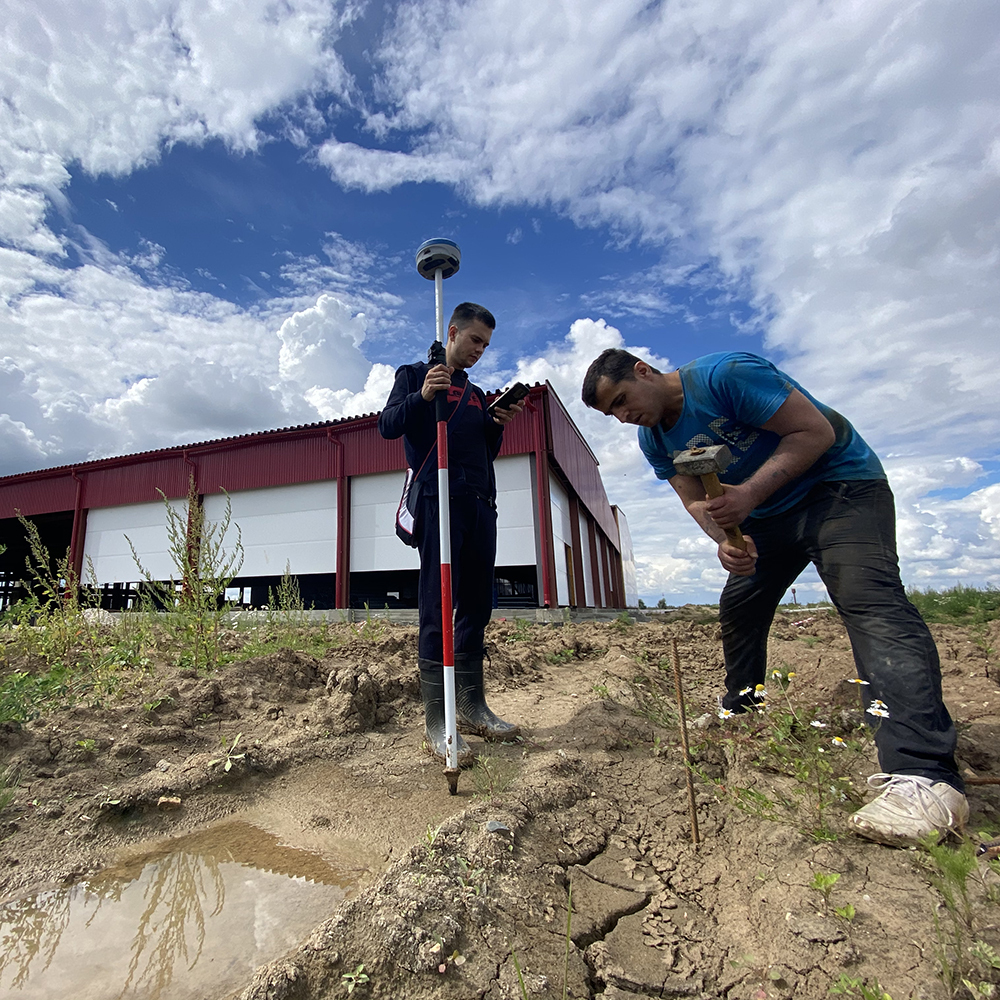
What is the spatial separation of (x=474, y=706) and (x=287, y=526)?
1243cm

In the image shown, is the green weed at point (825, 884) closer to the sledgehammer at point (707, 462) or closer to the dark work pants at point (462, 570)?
the sledgehammer at point (707, 462)

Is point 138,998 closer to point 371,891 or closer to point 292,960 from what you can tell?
point 292,960

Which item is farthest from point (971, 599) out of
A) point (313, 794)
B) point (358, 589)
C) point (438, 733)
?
point (358, 589)

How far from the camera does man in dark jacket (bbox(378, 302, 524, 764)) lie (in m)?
2.79

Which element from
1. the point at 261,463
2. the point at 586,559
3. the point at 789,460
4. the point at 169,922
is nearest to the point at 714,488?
the point at 789,460

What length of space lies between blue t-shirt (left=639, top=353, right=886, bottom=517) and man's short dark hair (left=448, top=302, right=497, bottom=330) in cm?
98

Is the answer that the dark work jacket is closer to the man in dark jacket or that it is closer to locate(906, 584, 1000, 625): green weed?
the man in dark jacket

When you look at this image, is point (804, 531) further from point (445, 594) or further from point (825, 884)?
point (445, 594)

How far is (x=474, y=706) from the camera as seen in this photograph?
2.85 metres

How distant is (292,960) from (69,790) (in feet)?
5.06

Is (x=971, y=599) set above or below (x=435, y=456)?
below

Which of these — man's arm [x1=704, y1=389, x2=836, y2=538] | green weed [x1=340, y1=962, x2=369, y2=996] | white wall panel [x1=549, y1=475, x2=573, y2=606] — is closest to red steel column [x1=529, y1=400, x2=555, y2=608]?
white wall panel [x1=549, y1=475, x2=573, y2=606]

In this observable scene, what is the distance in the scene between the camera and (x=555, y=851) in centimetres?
182

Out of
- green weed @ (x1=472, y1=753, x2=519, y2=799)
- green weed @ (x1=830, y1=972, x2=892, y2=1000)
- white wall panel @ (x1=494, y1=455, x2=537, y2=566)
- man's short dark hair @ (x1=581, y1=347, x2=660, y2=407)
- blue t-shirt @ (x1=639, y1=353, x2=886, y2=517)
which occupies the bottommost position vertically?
green weed @ (x1=830, y1=972, x2=892, y2=1000)
